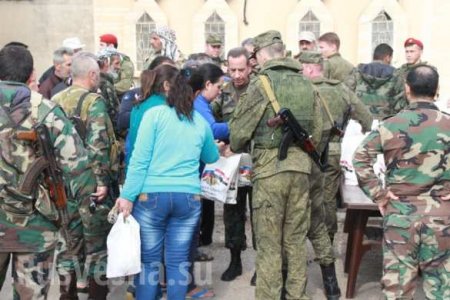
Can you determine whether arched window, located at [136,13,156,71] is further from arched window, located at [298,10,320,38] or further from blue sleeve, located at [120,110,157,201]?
blue sleeve, located at [120,110,157,201]

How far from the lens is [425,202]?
350cm

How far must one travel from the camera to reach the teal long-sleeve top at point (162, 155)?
383 cm

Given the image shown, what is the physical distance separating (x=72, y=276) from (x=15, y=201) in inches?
49.7

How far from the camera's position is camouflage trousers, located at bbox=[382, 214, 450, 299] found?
3.47 meters

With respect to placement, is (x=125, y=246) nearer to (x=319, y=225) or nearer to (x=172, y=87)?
(x=172, y=87)

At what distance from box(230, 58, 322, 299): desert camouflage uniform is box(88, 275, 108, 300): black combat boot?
1.27 m

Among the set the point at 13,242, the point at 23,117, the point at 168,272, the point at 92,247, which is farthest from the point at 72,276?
the point at 23,117

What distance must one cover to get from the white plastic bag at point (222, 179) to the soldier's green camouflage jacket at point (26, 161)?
4.90ft

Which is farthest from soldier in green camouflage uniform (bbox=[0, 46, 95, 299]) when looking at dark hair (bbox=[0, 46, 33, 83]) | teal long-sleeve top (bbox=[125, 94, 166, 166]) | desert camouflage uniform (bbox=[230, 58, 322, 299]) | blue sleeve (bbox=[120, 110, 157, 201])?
desert camouflage uniform (bbox=[230, 58, 322, 299])

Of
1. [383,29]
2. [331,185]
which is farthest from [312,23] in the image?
[331,185]

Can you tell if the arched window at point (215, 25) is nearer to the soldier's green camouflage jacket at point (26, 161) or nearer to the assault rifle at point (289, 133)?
the assault rifle at point (289, 133)

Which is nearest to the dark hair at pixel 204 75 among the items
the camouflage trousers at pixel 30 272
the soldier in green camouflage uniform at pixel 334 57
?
the camouflage trousers at pixel 30 272

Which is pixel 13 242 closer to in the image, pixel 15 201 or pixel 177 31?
pixel 15 201

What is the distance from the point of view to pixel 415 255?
3.54 meters
